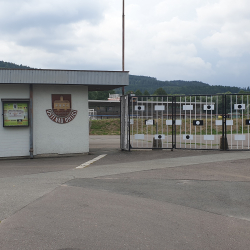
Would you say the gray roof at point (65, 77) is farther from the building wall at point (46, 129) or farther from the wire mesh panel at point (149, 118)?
the wire mesh panel at point (149, 118)

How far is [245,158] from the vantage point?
12664 mm

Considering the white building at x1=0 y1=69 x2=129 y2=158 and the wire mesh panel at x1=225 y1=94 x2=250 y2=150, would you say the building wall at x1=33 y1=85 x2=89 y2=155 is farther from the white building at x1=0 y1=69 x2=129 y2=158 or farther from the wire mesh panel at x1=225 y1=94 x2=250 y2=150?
the wire mesh panel at x1=225 y1=94 x2=250 y2=150

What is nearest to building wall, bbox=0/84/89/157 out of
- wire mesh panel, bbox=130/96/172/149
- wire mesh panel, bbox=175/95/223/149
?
wire mesh panel, bbox=130/96/172/149

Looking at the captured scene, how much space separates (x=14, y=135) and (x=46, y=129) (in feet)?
3.99

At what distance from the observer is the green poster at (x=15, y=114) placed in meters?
13.9

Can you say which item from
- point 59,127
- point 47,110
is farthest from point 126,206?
point 47,110

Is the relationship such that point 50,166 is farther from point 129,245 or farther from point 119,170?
point 129,245

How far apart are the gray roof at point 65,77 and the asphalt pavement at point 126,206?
3.54m

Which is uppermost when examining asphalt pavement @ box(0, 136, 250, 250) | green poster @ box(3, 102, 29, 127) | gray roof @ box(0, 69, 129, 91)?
gray roof @ box(0, 69, 129, 91)

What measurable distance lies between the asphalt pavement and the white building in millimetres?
Result: 2781

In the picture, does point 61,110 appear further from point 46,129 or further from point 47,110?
point 46,129

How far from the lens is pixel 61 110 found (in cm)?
1437

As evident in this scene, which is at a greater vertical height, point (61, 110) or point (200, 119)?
point (61, 110)

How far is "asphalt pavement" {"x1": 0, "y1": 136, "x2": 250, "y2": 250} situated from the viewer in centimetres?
473
